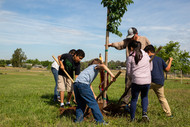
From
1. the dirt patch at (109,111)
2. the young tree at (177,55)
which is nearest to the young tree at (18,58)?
the young tree at (177,55)

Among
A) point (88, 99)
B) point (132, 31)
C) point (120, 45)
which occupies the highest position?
point (132, 31)

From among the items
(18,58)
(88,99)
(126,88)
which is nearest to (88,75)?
(88,99)

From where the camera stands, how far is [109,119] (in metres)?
4.28

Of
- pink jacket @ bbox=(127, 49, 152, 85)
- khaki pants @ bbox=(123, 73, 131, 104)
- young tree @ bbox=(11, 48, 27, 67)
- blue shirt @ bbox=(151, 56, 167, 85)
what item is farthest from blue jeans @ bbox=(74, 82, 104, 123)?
young tree @ bbox=(11, 48, 27, 67)

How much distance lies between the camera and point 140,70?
381cm

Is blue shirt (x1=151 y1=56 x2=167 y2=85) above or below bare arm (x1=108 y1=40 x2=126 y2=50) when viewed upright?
below

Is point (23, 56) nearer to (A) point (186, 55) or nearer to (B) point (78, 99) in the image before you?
(A) point (186, 55)

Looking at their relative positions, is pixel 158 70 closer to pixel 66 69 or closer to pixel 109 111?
pixel 109 111

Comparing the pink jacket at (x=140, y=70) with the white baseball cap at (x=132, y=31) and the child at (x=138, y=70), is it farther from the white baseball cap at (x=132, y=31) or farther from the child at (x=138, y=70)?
the white baseball cap at (x=132, y=31)

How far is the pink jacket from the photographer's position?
3.80 m

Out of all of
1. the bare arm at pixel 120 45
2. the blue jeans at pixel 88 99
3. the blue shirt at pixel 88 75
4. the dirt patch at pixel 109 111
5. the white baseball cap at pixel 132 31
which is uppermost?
the white baseball cap at pixel 132 31

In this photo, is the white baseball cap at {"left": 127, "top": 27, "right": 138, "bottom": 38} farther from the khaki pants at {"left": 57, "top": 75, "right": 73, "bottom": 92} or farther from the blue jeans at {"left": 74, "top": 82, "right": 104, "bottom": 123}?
the khaki pants at {"left": 57, "top": 75, "right": 73, "bottom": 92}

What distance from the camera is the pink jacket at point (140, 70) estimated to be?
12.5 ft

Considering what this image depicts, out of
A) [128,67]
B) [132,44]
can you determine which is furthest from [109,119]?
[132,44]
